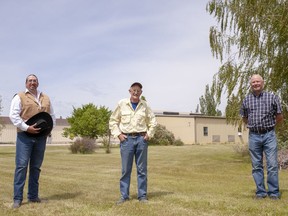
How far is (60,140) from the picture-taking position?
6475cm

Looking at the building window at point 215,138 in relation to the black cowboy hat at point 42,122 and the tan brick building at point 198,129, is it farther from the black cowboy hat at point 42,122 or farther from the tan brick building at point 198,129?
the black cowboy hat at point 42,122

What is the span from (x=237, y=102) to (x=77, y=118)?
2854 centimetres

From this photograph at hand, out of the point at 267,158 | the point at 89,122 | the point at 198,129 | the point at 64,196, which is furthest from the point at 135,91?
the point at 198,129

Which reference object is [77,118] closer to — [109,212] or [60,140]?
[60,140]

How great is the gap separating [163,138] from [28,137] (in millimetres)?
39568

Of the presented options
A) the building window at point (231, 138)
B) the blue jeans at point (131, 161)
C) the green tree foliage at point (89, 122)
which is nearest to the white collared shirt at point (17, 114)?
the blue jeans at point (131, 161)

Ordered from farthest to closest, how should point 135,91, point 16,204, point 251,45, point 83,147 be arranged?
1. point 83,147
2. point 251,45
3. point 135,91
4. point 16,204

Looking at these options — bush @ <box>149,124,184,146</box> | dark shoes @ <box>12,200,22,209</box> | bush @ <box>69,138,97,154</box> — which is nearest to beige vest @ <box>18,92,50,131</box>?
dark shoes @ <box>12,200,22,209</box>

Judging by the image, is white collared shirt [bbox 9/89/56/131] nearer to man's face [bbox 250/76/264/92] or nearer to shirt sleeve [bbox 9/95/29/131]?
shirt sleeve [bbox 9/95/29/131]

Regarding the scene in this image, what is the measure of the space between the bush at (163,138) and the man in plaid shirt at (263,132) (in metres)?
37.9

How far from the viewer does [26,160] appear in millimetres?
6410

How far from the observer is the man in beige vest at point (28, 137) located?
6312 mm

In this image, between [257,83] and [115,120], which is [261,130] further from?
[115,120]

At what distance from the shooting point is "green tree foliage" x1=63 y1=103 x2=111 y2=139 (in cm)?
4141
